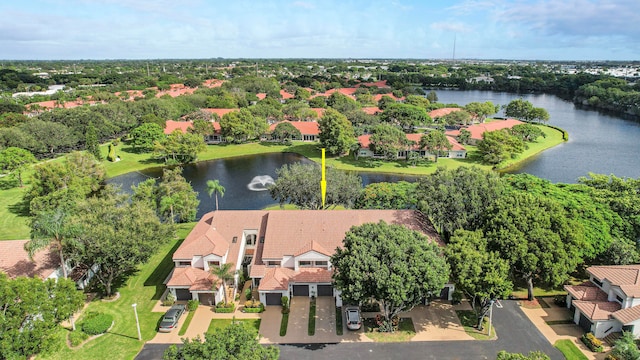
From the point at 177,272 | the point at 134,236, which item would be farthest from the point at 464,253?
the point at 134,236

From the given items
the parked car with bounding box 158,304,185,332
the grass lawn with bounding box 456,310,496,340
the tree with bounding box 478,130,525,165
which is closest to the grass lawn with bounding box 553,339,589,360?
the grass lawn with bounding box 456,310,496,340

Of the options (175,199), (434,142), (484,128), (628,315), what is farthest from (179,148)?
(628,315)

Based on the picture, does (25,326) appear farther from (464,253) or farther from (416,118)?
(416,118)

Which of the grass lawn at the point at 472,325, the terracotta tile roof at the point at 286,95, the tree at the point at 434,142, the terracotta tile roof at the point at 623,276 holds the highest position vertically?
the terracotta tile roof at the point at 286,95

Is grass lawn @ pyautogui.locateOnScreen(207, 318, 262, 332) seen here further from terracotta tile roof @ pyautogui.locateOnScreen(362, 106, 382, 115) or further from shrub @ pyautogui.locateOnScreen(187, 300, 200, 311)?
terracotta tile roof @ pyautogui.locateOnScreen(362, 106, 382, 115)

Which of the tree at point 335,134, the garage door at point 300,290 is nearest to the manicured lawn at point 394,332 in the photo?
the garage door at point 300,290

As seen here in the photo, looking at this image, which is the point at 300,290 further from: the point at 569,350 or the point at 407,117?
the point at 407,117

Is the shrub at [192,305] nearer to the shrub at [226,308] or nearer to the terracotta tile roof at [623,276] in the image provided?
the shrub at [226,308]

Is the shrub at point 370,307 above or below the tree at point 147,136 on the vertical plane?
below
